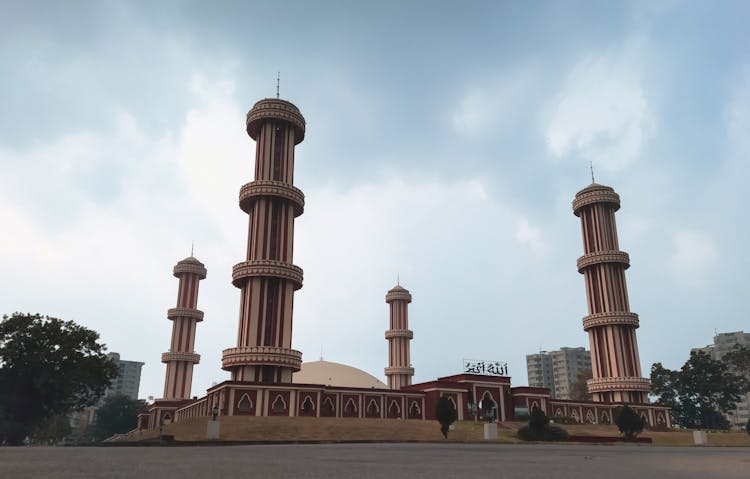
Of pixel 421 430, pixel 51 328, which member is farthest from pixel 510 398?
pixel 51 328

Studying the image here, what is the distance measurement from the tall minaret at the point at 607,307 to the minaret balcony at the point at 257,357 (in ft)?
150

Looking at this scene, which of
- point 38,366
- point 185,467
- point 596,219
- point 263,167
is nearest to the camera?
point 185,467

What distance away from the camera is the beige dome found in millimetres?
106500

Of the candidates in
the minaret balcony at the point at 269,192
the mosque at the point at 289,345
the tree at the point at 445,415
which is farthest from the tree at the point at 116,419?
the tree at the point at 445,415

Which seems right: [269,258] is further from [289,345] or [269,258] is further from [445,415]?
[445,415]

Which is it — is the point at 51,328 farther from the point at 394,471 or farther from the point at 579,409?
the point at 579,409

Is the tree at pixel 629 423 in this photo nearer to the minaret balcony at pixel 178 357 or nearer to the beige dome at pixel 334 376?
the beige dome at pixel 334 376

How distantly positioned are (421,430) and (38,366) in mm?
39716

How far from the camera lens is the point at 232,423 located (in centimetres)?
4406

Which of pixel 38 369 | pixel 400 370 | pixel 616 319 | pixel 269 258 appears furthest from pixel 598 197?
pixel 38 369

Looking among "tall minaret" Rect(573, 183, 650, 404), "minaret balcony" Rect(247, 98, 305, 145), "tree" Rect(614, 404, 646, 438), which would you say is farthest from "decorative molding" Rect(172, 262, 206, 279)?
"tree" Rect(614, 404, 646, 438)

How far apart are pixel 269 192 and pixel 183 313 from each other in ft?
124

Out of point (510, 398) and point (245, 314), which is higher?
point (245, 314)

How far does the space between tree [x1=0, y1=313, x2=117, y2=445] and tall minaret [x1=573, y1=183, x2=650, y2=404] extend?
63776 mm
